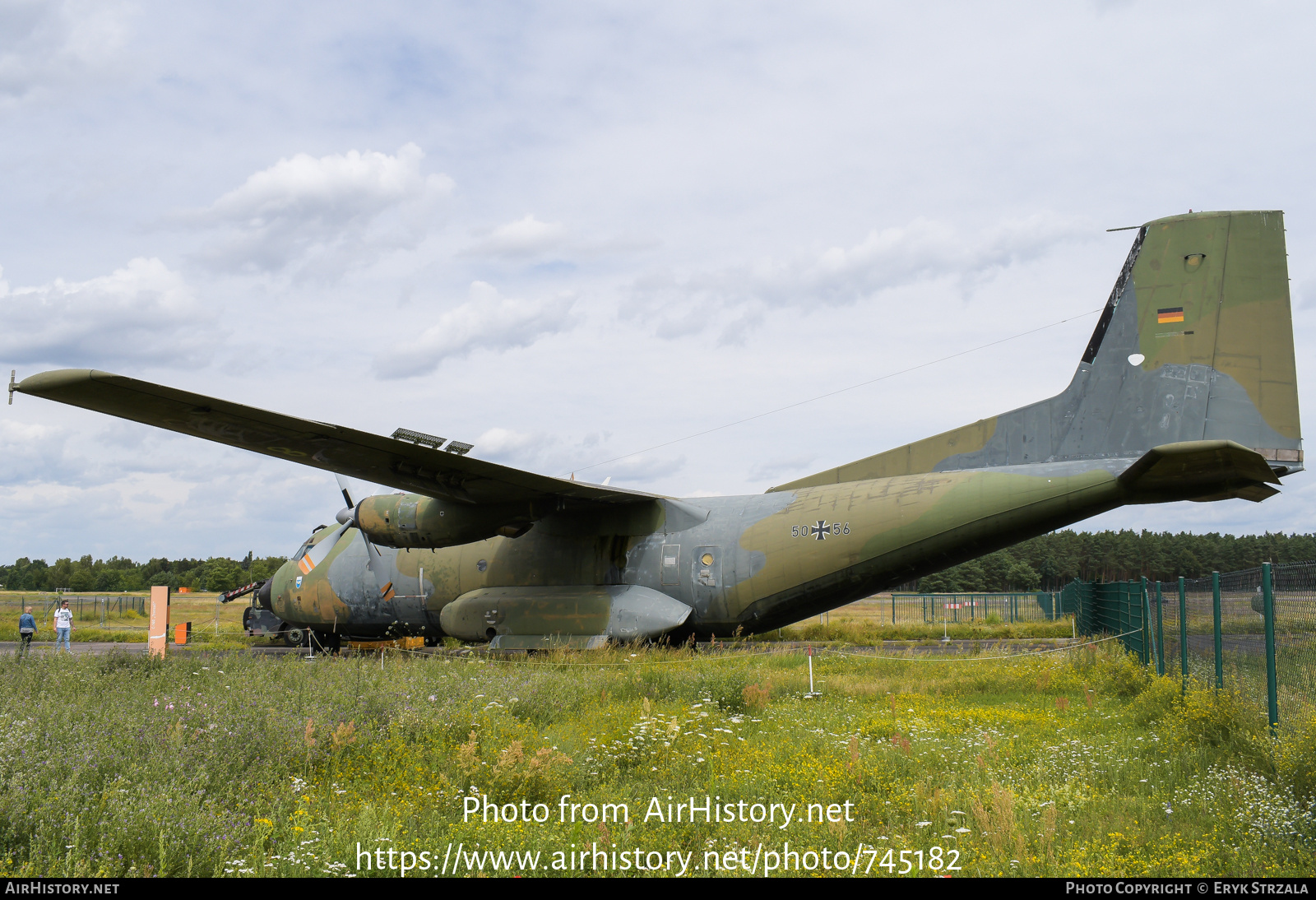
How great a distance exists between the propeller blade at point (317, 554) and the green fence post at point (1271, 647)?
18.3 meters

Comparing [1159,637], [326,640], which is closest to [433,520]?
[326,640]

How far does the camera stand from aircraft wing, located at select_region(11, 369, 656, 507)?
42.3 feet

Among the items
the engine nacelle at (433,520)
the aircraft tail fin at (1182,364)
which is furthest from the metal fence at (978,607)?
the engine nacelle at (433,520)

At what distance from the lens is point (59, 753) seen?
6.13 meters

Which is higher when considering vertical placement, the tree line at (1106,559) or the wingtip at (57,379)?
the wingtip at (57,379)

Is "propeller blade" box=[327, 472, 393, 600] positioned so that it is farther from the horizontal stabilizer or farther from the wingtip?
the horizontal stabilizer

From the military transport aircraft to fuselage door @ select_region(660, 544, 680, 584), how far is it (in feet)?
0.16

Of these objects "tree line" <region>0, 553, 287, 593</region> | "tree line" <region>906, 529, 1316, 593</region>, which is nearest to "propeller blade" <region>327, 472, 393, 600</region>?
"tree line" <region>0, 553, 287, 593</region>

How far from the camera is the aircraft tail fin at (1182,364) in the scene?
41.8 feet

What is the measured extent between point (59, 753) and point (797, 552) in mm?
11360

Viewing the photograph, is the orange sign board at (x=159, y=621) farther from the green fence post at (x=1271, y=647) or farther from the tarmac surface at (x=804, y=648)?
the green fence post at (x=1271, y=647)

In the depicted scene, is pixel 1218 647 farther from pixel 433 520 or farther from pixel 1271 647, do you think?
pixel 433 520

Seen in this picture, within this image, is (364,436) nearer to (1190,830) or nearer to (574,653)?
(574,653)
